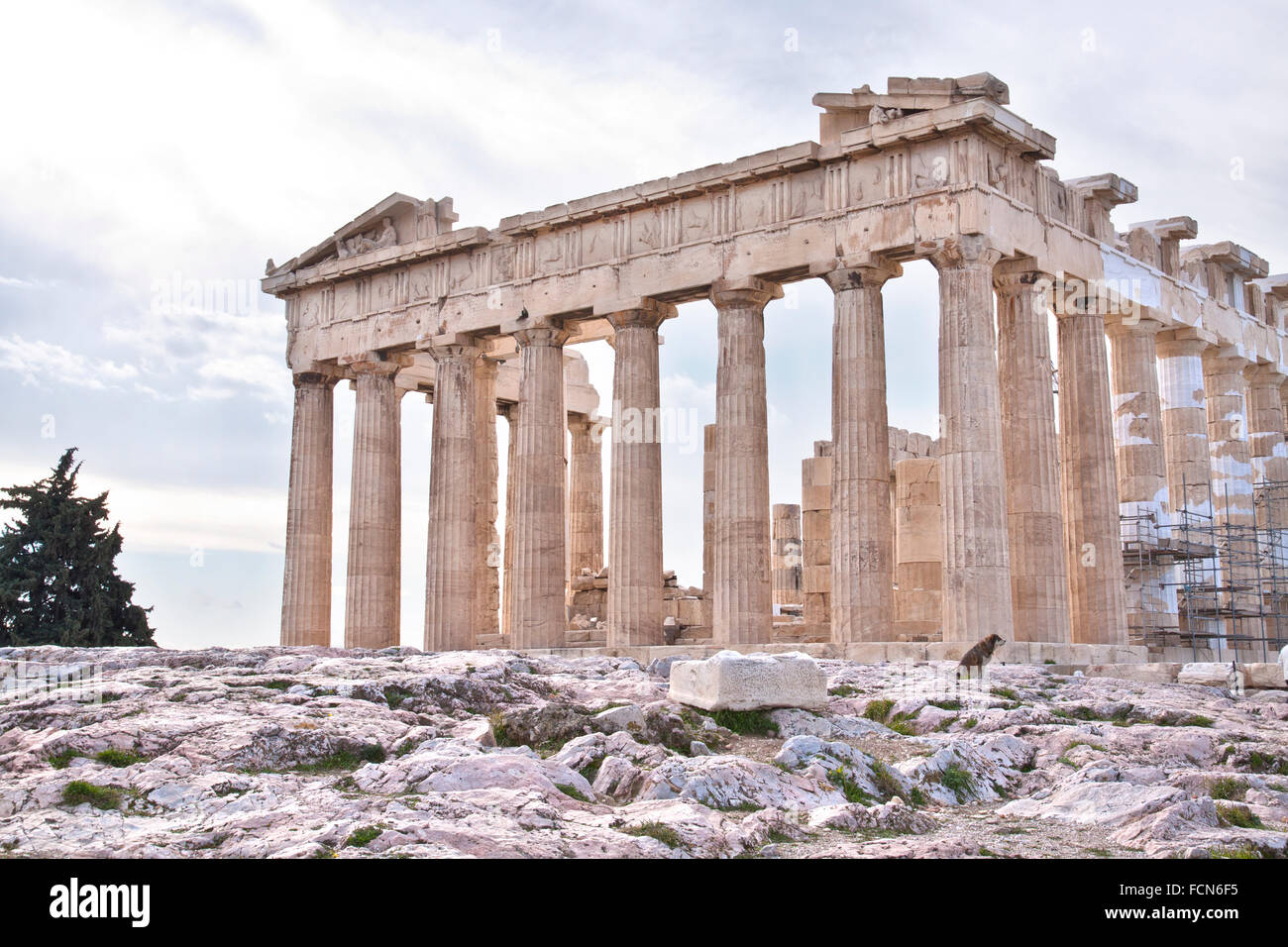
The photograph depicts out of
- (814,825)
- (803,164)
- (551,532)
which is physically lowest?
(814,825)

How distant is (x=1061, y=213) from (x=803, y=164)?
5534 millimetres

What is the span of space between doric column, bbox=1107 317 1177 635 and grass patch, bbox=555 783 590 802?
23.2 meters

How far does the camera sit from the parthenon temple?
26484mm

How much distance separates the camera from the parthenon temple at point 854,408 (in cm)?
2648

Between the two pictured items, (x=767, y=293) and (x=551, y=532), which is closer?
(x=767, y=293)

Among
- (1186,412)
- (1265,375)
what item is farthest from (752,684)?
(1265,375)

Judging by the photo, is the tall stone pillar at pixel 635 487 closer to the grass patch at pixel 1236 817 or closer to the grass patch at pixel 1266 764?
the grass patch at pixel 1266 764

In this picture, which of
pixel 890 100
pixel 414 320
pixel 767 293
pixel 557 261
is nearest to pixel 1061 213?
pixel 890 100

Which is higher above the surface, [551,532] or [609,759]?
[551,532]

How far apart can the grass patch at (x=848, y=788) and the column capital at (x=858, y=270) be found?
666 inches

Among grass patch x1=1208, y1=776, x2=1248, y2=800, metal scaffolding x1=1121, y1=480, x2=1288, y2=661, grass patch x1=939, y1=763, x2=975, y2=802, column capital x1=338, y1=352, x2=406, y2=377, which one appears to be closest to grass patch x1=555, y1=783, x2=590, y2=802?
grass patch x1=939, y1=763, x2=975, y2=802

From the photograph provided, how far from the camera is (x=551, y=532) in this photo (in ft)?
106

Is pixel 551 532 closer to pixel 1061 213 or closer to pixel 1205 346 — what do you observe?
pixel 1061 213

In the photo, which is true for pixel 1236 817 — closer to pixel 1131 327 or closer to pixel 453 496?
pixel 1131 327
